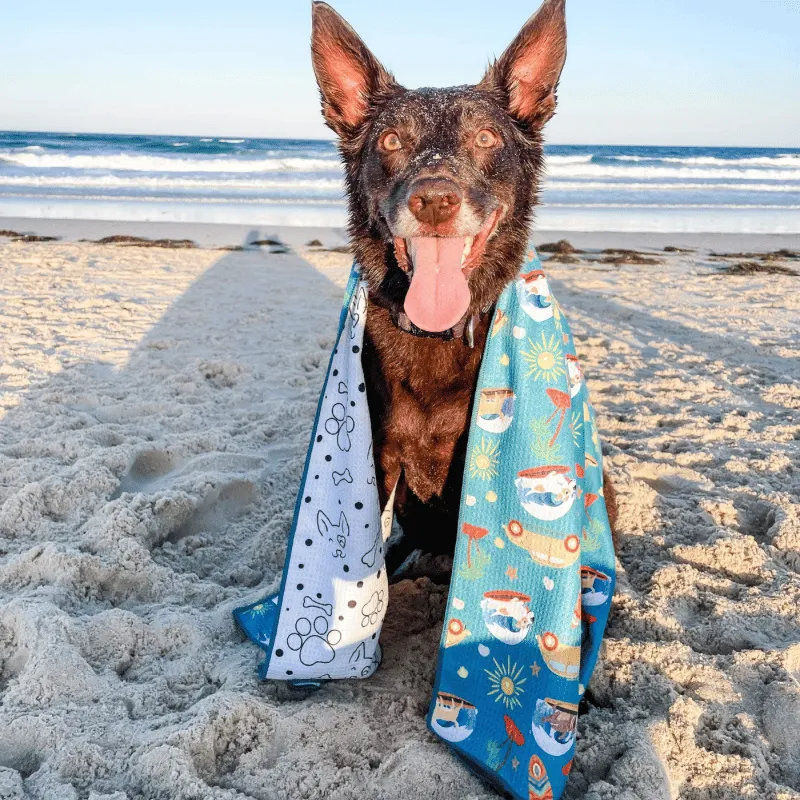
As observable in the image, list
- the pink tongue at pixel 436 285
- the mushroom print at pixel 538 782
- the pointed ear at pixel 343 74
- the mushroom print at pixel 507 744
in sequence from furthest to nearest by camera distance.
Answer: the pointed ear at pixel 343 74 → the pink tongue at pixel 436 285 → the mushroom print at pixel 507 744 → the mushroom print at pixel 538 782

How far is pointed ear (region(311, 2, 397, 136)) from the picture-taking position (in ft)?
8.27

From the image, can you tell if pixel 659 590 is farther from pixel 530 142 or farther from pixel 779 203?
pixel 779 203

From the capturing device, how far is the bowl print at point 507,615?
2164mm

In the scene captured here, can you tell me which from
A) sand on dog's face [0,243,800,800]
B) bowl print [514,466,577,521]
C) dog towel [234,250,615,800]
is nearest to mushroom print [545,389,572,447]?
dog towel [234,250,615,800]

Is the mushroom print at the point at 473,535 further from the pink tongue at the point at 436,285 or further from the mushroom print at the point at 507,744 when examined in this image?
the pink tongue at the point at 436,285

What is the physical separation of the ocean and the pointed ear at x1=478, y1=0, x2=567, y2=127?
6.50 m

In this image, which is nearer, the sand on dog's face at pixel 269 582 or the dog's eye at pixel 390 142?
the sand on dog's face at pixel 269 582

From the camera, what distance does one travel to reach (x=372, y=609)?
8.05 ft

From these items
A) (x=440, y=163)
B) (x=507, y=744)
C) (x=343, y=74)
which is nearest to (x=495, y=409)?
(x=440, y=163)

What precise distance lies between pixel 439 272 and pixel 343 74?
956 mm

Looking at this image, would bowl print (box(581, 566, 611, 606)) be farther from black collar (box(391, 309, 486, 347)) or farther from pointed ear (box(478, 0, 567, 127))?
pointed ear (box(478, 0, 567, 127))

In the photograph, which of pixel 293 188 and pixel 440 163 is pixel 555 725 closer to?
pixel 440 163

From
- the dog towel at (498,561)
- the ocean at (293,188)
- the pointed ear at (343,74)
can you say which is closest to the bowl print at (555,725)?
the dog towel at (498,561)

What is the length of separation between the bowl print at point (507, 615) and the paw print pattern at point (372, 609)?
1.43 feet
